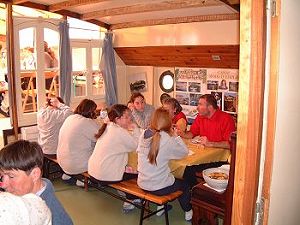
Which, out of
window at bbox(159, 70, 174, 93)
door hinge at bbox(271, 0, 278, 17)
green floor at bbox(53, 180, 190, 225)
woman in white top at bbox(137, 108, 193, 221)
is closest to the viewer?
door hinge at bbox(271, 0, 278, 17)

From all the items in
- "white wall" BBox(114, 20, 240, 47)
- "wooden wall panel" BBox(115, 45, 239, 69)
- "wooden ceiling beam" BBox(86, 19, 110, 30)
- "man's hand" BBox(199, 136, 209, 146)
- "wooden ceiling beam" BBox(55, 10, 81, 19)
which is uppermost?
"wooden ceiling beam" BBox(55, 10, 81, 19)

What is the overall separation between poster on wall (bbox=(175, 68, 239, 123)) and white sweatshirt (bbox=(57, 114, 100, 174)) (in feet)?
6.36

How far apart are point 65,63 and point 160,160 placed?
2650mm

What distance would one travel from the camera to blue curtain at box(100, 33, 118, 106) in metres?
5.27

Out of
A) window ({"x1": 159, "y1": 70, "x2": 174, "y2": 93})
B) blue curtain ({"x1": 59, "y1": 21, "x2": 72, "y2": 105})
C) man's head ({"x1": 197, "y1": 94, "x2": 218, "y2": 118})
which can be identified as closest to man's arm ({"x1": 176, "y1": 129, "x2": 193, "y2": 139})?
man's head ({"x1": 197, "y1": 94, "x2": 218, "y2": 118})

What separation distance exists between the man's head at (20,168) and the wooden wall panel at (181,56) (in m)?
3.14

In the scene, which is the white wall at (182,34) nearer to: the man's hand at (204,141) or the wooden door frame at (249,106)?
the man's hand at (204,141)

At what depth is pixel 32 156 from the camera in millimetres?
1440

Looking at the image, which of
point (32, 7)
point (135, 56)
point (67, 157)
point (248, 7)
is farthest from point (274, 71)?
point (135, 56)

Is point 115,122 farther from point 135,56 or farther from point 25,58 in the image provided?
point 135,56

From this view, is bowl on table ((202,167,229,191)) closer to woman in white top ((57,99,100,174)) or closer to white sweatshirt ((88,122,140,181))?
white sweatshirt ((88,122,140,181))

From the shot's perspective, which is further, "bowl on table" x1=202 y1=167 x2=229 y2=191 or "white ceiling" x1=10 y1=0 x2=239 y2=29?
"white ceiling" x1=10 y1=0 x2=239 y2=29

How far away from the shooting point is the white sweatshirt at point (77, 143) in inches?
137

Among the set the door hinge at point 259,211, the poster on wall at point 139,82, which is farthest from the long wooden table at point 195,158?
the poster on wall at point 139,82
